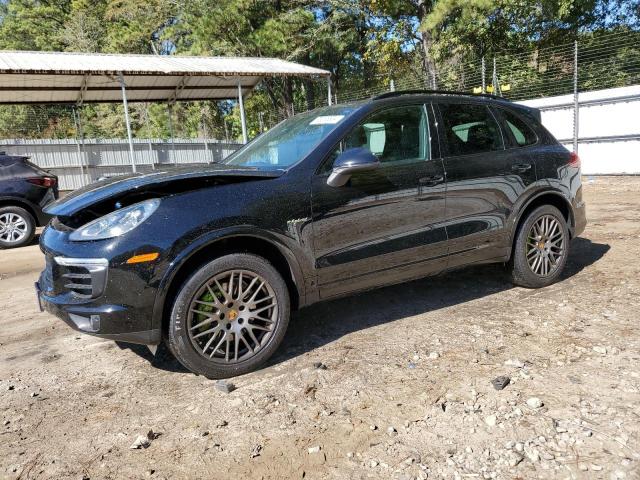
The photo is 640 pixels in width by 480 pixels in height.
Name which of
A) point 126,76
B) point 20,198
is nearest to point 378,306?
point 20,198

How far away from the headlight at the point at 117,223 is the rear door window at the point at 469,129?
2.36 m

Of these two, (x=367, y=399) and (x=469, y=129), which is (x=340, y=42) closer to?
(x=469, y=129)

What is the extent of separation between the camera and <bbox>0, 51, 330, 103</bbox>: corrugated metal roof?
12906 mm

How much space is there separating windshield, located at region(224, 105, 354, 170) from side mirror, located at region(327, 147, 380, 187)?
0.27m

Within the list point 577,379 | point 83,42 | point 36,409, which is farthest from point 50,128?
point 577,379

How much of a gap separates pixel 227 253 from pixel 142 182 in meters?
0.67

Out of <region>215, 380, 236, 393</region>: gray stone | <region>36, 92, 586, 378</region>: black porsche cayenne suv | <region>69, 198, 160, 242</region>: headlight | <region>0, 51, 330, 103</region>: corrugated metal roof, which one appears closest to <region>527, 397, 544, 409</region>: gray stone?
<region>36, 92, 586, 378</region>: black porsche cayenne suv

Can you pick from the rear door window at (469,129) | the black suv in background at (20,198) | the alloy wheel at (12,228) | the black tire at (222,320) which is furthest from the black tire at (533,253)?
the alloy wheel at (12,228)

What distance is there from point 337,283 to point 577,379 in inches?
61.1

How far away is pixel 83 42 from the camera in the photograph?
32.1 m

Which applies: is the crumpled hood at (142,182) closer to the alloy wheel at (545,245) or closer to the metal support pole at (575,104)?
the alloy wheel at (545,245)

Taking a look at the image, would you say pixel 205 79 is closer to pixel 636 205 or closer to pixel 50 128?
pixel 50 128

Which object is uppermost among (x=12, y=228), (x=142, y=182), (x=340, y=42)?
(x=340, y=42)

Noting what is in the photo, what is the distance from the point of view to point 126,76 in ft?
47.3
